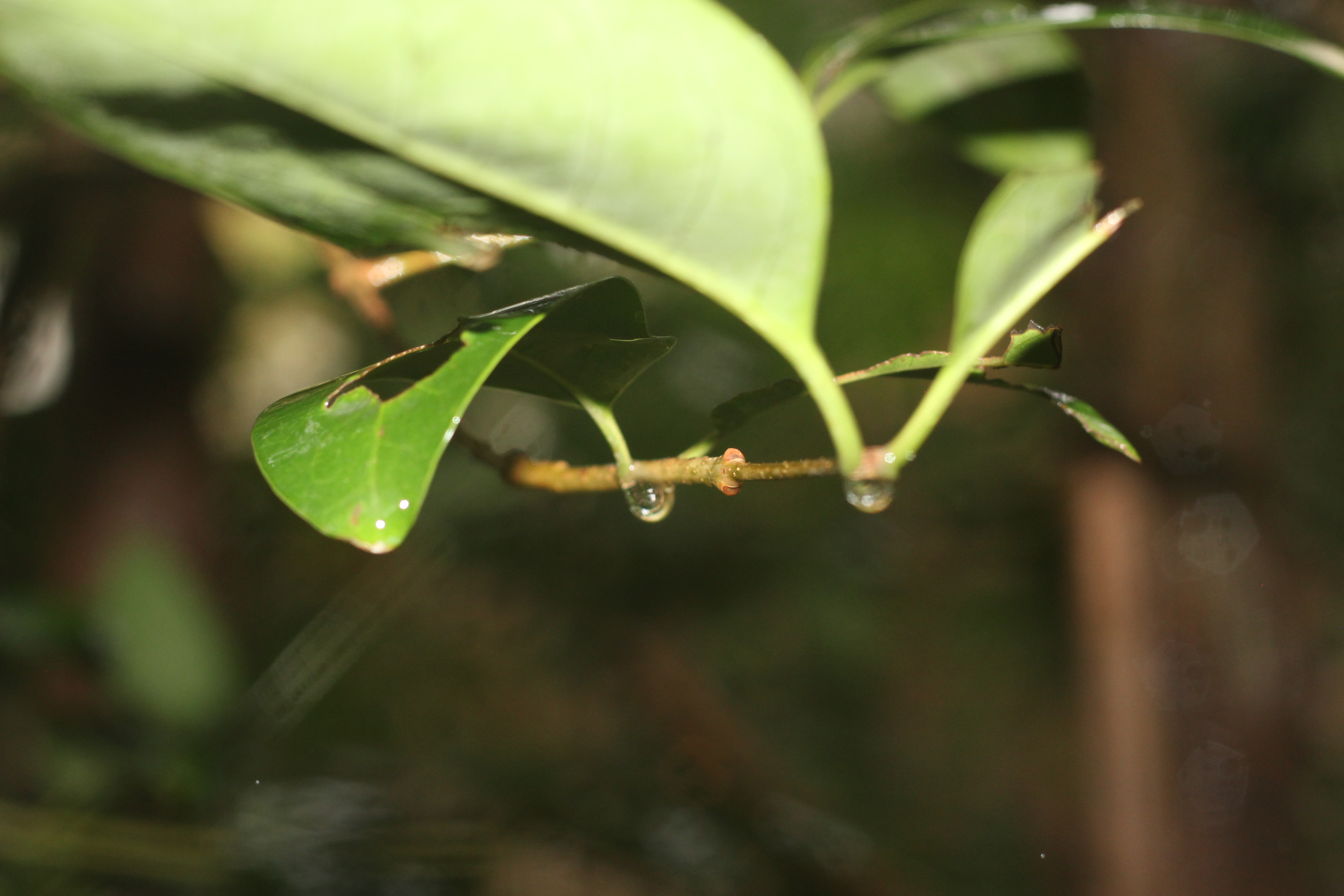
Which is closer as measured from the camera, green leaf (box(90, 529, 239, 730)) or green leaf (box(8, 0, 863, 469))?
green leaf (box(8, 0, 863, 469))

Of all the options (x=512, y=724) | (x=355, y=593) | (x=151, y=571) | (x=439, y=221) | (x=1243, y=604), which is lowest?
(x=512, y=724)

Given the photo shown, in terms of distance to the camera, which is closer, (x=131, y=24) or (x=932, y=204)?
(x=131, y=24)

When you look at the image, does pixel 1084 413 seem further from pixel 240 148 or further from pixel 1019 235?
pixel 240 148

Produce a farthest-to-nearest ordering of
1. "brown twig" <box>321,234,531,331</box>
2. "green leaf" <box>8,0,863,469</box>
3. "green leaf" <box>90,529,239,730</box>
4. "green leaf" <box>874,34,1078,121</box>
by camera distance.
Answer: "green leaf" <box>90,529,239,730</box>, "green leaf" <box>874,34,1078,121</box>, "brown twig" <box>321,234,531,331</box>, "green leaf" <box>8,0,863,469</box>

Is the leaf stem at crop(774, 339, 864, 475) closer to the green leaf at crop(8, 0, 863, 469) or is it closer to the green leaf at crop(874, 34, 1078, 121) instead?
the green leaf at crop(8, 0, 863, 469)

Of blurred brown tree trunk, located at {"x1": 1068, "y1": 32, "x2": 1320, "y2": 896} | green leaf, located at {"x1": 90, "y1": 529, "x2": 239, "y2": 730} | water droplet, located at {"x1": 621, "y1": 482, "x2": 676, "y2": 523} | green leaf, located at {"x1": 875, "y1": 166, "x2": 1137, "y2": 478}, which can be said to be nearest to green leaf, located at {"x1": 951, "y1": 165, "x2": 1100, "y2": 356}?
green leaf, located at {"x1": 875, "y1": 166, "x2": 1137, "y2": 478}

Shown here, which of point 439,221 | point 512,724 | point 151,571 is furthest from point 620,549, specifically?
point 439,221

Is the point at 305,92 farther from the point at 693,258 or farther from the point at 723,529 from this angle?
the point at 723,529

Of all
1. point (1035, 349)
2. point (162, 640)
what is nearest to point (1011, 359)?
point (1035, 349)
